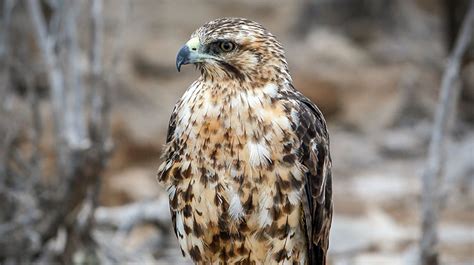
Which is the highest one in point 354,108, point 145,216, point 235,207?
point 235,207

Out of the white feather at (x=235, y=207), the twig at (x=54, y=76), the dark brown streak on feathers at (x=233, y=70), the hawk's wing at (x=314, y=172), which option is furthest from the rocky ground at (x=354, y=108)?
the dark brown streak on feathers at (x=233, y=70)

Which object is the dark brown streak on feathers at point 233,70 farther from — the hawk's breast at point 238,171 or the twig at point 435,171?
the twig at point 435,171

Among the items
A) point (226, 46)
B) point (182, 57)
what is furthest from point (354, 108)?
point (182, 57)

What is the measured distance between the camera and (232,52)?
332 cm

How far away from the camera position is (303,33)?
12.2 metres

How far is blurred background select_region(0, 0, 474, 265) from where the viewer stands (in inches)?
212

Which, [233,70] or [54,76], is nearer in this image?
[233,70]

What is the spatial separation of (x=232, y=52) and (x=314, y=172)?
55cm

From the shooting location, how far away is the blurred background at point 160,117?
539 cm

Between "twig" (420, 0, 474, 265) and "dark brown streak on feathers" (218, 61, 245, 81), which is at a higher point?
"dark brown streak on feathers" (218, 61, 245, 81)

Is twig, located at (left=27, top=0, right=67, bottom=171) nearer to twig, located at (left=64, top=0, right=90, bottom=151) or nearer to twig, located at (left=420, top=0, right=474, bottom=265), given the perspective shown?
twig, located at (left=64, top=0, right=90, bottom=151)

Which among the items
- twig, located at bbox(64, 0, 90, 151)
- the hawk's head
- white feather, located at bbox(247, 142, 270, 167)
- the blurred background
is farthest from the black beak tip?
twig, located at bbox(64, 0, 90, 151)

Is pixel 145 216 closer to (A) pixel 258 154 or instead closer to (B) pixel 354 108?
(A) pixel 258 154

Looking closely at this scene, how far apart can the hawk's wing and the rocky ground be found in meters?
3.16
